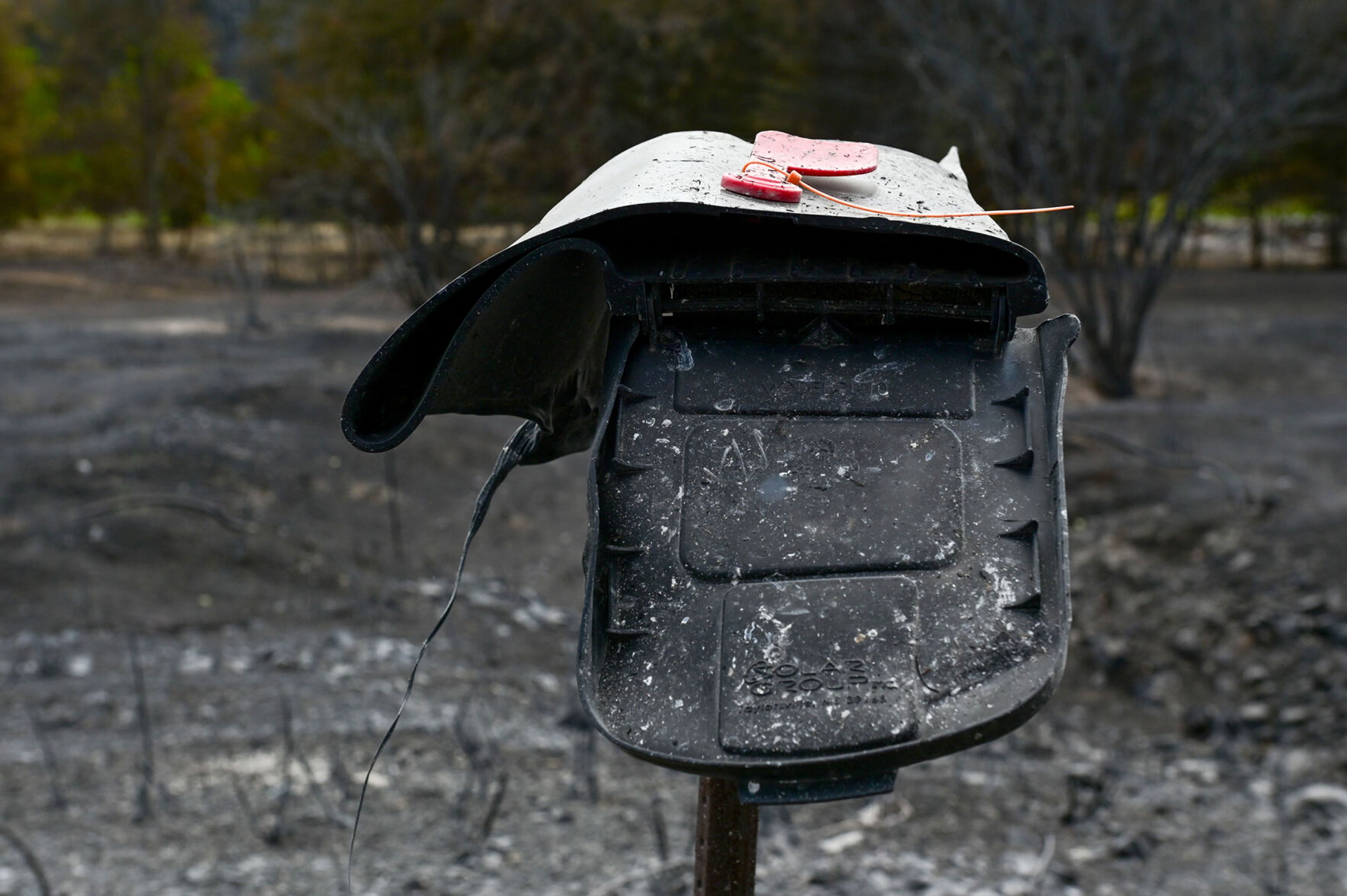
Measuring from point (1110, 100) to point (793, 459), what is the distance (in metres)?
10.1

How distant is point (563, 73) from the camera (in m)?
15.4

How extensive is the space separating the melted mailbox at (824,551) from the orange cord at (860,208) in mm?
140

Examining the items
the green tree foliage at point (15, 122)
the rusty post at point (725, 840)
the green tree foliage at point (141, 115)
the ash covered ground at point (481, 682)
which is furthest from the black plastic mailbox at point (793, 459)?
the green tree foliage at point (15, 122)

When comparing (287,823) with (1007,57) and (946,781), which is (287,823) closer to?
(946,781)

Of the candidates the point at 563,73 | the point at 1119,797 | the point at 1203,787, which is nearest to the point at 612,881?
the point at 1119,797

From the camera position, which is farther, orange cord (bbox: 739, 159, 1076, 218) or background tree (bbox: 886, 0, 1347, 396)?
background tree (bbox: 886, 0, 1347, 396)

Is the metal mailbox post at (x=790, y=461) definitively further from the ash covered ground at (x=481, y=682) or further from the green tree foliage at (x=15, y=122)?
the green tree foliage at (x=15, y=122)

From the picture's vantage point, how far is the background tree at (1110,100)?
9844mm

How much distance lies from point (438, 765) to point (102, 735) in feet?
4.10

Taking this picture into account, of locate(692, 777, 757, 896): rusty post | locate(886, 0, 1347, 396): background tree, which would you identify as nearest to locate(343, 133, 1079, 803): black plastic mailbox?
locate(692, 777, 757, 896): rusty post

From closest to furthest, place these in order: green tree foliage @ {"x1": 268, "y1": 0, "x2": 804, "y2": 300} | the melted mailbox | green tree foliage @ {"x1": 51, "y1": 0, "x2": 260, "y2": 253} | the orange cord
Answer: the melted mailbox < the orange cord < green tree foliage @ {"x1": 268, "y1": 0, "x2": 804, "y2": 300} < green tree foliage @ {"x1": 51, "y1": 0, "x2": 260, "y2": 253}

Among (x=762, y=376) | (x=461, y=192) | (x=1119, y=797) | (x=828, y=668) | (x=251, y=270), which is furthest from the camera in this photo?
(x=461, y=192)

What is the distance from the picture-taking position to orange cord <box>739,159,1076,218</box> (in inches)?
52.4

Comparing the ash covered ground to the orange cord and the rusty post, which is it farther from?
the orange cord
